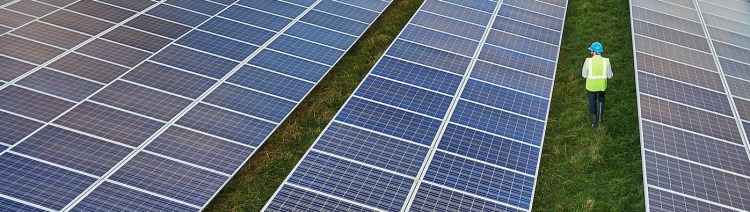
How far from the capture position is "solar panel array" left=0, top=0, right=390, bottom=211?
10.4m

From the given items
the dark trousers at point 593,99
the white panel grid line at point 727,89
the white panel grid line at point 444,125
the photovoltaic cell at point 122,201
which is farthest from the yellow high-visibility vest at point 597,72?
the photovoltaic cell at point 122,201

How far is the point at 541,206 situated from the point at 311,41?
6.77 metres

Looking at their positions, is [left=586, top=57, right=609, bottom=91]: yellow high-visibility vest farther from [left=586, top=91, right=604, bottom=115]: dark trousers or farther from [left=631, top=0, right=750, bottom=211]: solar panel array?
[left=631, top=0, right=750, bottom=211]: solar panel array

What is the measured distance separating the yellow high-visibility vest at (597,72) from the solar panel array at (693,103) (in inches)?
36.3

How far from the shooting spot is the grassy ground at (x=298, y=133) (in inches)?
481

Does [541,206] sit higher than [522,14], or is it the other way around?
[541,206]

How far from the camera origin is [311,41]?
54.6 ft

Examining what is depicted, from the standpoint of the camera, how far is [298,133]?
46.6 ft

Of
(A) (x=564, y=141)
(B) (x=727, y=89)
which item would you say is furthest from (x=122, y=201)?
(B) (x=727, y=89)

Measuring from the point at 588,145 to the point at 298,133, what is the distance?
5.91 metres

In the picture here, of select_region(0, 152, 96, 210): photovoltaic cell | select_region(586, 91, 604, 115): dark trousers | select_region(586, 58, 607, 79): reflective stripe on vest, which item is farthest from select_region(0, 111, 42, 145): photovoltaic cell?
select_region(586, 91, 604, 115): dark trousers

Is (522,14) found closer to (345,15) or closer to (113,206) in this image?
(345,15)

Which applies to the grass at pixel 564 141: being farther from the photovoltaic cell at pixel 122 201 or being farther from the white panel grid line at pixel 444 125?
the white panel grid line at pixel 444 125

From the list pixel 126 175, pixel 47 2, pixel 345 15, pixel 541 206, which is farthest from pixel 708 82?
pixel 47 2
